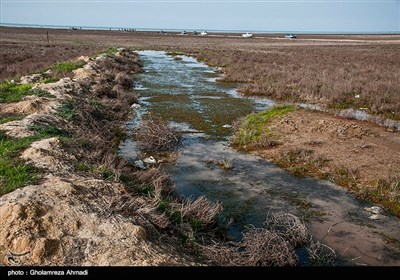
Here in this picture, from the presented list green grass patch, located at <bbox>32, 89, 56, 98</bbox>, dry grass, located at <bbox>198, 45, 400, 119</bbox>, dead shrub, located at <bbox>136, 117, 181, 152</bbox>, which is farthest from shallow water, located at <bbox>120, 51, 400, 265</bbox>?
dry grass, located at <bbox>198, 45, 400, 119</bbox>

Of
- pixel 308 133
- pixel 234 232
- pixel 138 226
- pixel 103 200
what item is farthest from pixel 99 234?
pixel 308 133

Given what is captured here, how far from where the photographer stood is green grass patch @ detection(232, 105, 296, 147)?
12.7m

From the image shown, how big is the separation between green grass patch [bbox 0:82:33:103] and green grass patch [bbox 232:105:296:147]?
8353 millimetres

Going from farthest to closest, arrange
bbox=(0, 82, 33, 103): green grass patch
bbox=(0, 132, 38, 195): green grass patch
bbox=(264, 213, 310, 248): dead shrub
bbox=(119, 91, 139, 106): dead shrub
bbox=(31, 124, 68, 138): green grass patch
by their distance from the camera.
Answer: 1. bbox=(119, 91, 139, 106): dead shrub
2. bbox=(0, 82, 33, 103): green grass patch
3. bbox=(31, 124, 68, 138): green grass patch
4. bbox=(264, 213, 310, 248): dead shrub
5. bbox=(0, 132, 38, 195): green grass patch

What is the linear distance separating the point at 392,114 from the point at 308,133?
615cm

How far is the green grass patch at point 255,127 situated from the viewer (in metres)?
12.7

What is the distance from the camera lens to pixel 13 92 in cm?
1521

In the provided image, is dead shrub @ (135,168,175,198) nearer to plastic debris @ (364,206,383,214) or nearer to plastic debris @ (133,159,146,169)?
plastic debris @ (133,159,146,169)

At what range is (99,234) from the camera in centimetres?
537

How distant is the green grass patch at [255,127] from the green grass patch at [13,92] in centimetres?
835

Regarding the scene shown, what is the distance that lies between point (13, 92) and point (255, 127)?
10245mm

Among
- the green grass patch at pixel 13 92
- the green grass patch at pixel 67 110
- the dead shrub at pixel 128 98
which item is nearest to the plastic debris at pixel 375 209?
the green grass patch at pixel 67 110

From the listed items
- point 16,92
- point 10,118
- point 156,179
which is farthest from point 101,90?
point 156,179
